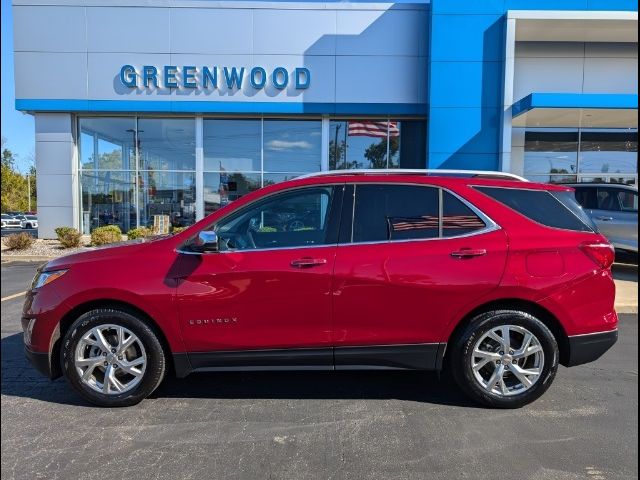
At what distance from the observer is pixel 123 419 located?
136 inches

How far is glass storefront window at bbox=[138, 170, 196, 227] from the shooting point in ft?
57.3

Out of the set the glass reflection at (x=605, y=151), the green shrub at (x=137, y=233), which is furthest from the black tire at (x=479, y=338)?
the glass reflection at (x=605, y=151)

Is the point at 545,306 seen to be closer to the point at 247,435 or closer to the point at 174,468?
the point at 247,435

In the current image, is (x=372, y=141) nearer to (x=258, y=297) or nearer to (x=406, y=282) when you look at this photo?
(x=406, y=282)

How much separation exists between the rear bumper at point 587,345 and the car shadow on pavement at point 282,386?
2.83 ft

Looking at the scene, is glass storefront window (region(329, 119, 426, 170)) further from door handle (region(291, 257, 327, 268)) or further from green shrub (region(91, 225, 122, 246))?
door handle (region(291, 257, 327, 268))

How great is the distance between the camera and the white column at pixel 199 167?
17.1 metres

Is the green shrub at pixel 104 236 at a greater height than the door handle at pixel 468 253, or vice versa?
the door handle at pixel 468 253

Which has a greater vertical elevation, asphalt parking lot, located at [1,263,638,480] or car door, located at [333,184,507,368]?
car door, located at [333,184,507,368]

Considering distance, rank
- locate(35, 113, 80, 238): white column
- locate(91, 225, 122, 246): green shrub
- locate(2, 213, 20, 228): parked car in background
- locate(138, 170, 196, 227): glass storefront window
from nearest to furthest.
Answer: locate(91, 225, 122, 246): green shrub → locate(35, 113, 80, 238): white column → locate(138, 170, 196, 227): glass storefront window → locate(2, 213, 20, 228): parked car in background

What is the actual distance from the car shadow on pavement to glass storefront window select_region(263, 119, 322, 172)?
13.5 meters

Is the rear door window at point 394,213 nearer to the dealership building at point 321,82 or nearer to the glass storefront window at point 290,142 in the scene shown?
the dealership building at point 321,82

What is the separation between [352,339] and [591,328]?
1.84 m

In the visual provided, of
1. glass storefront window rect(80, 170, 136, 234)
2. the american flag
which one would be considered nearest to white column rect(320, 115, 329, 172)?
the american flag
